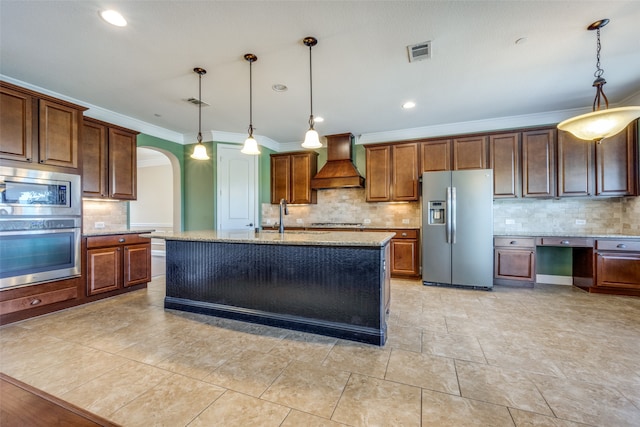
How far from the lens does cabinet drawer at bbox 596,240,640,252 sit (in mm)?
3623

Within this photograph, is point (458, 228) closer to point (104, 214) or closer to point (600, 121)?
point (600, 121)

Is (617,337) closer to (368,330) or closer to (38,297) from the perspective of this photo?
(368,330)

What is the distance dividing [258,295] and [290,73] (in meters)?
2.40

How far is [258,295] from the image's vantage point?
2.78 metres

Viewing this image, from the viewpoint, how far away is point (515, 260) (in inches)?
164

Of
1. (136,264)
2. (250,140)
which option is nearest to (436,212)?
(250,140)

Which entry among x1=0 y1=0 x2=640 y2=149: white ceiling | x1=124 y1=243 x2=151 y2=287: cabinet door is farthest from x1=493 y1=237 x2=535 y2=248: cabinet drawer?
x1=124 y1=243 x2=151 y2=287: cabinet door

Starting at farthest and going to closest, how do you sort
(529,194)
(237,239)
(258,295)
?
(529,194)
(258,295)
(237,239)

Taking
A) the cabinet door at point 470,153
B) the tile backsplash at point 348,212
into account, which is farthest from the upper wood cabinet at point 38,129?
the cabinet door at point 470,153

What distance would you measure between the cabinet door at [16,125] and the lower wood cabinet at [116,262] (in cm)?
110

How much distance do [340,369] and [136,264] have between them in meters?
3.40

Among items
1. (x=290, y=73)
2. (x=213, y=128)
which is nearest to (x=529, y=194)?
(x=290, y=73)

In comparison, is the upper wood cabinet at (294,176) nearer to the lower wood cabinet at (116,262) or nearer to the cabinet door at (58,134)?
the lower wood cabinet at (116,262)

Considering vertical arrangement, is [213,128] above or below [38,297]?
above
